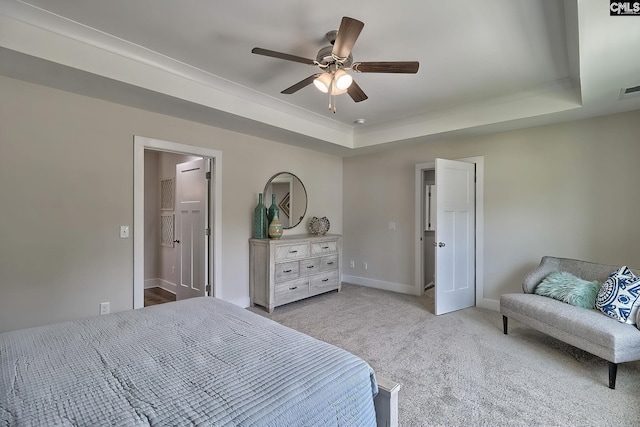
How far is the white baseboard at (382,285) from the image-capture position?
460 centimetres

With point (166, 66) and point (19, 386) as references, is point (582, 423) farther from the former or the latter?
point (166, 66)

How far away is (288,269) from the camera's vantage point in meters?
3.90

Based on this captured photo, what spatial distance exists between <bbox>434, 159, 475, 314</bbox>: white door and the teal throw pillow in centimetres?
95

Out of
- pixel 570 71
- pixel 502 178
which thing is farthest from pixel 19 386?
pixel 502 178

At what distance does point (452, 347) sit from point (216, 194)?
308cm

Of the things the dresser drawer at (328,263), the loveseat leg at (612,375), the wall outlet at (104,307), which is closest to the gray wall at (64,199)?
the wall outlet at (104,307)

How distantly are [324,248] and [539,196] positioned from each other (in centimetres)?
285

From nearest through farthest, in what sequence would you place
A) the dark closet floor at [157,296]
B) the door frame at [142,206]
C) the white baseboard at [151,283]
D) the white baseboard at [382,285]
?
1. the door frame at [142,206]
2. the dark closet floor at [157,296]
3. the white baseboard at [382,285]
4. the white baseboard at [151,283]

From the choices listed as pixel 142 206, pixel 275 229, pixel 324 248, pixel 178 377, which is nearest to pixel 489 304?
pixel 324 248

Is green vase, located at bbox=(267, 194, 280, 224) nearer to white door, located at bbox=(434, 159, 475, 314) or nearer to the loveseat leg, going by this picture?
white door, located at bbox=(434, 159, 475, 314)

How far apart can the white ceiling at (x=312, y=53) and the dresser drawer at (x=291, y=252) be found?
5.26 ft

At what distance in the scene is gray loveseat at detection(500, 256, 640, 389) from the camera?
2102 mm

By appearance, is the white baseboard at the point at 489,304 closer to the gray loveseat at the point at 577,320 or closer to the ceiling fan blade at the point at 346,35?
the gray loveseat at the point at 577,320

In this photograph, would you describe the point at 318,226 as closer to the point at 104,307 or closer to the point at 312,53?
the point at 312,53
